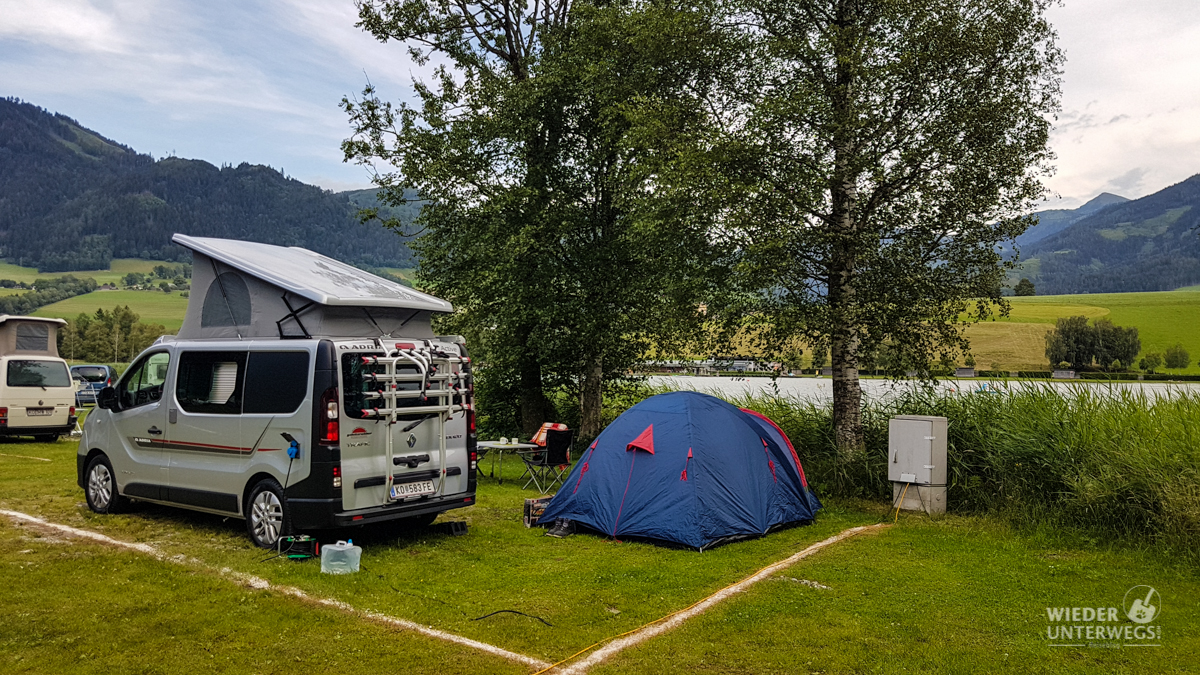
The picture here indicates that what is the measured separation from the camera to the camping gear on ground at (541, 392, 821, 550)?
891 centimetres

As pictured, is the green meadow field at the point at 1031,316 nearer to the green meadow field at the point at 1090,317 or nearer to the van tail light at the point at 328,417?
the green meadow field at the point at 1090,317

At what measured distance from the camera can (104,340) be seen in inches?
3054

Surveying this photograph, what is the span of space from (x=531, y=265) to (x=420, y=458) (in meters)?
9.91

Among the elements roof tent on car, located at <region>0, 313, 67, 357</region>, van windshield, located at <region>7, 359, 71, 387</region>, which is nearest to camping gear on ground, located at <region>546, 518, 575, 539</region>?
roof tent on car, located at <region>0, 313, 67, 357</region>

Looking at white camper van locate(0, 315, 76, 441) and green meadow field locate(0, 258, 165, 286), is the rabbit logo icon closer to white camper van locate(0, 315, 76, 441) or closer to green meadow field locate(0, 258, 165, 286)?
white camper van locate(0, 315, 76, 441)

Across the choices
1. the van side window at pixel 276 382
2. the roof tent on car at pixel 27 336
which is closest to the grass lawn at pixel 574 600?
the van side window at pixel 276 382

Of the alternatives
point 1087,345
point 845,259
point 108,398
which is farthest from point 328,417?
point 1087,345

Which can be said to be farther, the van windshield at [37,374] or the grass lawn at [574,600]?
the van windshield at [37,374]

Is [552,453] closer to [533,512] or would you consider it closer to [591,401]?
[533,512]

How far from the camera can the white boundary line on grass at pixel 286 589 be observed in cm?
530

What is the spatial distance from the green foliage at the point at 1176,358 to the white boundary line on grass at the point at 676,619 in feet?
207

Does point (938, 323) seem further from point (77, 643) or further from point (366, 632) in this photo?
point (77, 643)

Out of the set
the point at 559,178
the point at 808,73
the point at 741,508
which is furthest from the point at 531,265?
the point at 741,508

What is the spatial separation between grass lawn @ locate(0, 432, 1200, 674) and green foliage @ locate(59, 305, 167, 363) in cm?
7594
